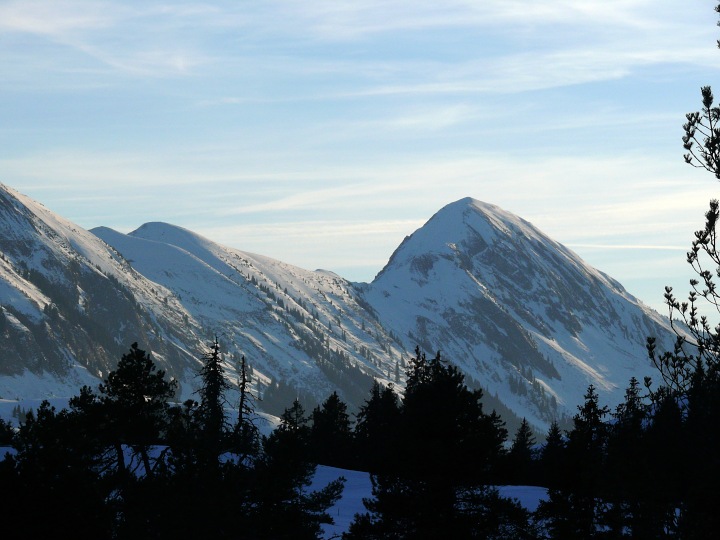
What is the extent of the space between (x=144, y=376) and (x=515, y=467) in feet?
45.5

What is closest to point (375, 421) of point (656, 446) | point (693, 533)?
point (656, 446)

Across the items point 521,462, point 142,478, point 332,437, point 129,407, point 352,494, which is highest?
→ point 521,462

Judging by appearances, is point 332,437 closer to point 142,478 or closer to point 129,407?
point 129,407

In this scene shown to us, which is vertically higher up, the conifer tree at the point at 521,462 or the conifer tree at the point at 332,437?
the conifer tree at the point at 521,462

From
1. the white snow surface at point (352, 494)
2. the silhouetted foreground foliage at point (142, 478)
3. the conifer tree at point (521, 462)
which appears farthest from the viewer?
the white snow surface at point (352, 494)

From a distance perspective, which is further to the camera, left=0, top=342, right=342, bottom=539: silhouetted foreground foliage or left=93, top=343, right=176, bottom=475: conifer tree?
left=93, top=343, right=176, bottom=475: conifer tree

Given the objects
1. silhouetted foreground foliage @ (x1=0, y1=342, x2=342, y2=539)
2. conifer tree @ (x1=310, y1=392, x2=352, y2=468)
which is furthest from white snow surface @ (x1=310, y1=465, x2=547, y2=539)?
silhouetted foreground foliage @ (x1=0, y1=342, x2=342, y2=539)

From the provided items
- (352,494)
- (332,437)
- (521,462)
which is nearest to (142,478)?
(521,462)

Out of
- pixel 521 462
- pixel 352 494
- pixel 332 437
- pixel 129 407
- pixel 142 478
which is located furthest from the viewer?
pixel 332 437

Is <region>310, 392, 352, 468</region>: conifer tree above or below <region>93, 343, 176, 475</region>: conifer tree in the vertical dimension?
below

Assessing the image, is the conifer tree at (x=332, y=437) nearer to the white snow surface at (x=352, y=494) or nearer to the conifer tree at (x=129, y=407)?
the white snow surface at (x=352, y=494)

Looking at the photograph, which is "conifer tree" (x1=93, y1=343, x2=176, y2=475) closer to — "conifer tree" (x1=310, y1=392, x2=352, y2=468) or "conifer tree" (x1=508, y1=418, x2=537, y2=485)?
"conifer tree" (x1=508, y1=418, x2=537, y2=485)

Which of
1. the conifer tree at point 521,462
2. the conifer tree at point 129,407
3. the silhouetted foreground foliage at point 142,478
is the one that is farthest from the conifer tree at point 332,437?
the conifer tree at point 129,407

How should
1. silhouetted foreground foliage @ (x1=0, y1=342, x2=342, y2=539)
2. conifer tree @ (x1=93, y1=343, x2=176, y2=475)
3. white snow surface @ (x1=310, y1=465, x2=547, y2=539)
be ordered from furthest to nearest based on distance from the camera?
white snow surface @ (x1=310, y1=465, x2=547, y2=539), conifer tree @ (x1=93, y1=343, x2=176, y2=475), silhouetted foreground foliage @ (x1=0, y1=342, x2=342, y2=539)
